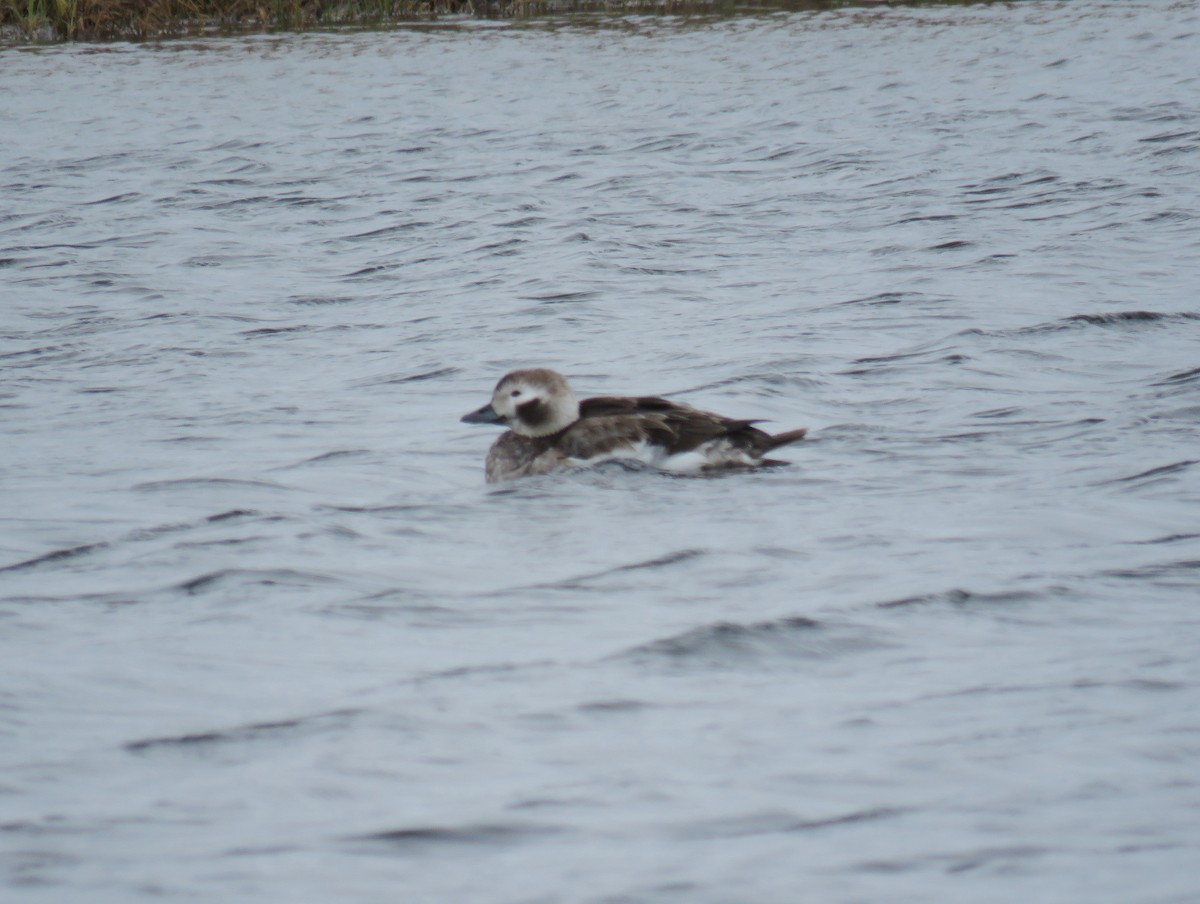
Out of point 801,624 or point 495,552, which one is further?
point 495,552

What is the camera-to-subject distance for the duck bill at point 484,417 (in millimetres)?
9094

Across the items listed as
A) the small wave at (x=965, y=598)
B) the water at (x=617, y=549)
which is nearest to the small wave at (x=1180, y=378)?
the water at (x=617, y=549)

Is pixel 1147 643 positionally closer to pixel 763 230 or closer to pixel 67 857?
pixel 67 857

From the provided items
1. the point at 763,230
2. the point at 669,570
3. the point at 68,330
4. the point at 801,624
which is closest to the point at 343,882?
the point at 801,624

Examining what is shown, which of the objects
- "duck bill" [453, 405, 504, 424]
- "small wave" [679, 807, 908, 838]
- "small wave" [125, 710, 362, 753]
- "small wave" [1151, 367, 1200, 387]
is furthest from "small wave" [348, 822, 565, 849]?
"small wave" [1151, 367, 1200, 387]

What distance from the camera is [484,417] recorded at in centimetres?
918

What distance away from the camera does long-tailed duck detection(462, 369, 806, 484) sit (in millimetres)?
8453

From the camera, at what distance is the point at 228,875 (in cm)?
446

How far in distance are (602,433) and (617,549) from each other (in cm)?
135

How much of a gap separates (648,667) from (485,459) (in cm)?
358

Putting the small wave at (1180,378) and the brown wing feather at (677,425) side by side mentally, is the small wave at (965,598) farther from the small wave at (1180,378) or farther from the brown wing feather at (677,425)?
the small wave at (1180,378)

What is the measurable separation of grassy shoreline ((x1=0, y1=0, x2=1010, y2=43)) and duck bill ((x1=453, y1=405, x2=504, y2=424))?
27.1 metres

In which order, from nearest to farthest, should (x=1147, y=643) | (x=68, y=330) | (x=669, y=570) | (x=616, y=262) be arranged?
1. (x=1147, y=643)
2. (x=669, y=570)
3. (x=68, y=330)
4. (x=616, y=262)

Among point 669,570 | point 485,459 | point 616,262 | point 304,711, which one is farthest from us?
point 616,262
